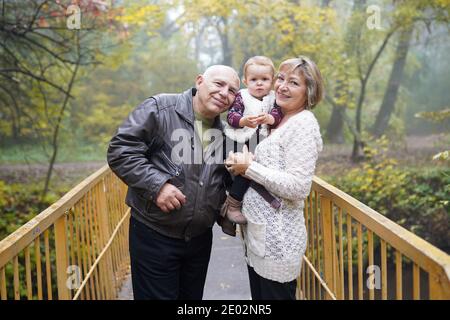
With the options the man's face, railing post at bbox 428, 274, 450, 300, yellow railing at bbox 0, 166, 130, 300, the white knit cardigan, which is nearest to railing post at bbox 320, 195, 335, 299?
the white knit cardigan

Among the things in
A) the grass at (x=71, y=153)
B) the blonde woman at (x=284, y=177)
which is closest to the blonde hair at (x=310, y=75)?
the blonde woman at (x=284, y=177)

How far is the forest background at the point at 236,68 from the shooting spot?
706cm

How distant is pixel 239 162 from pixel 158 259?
67cm

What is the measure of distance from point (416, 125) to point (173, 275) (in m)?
16.0

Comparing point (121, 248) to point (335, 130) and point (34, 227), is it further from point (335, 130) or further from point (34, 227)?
point (335, 130)

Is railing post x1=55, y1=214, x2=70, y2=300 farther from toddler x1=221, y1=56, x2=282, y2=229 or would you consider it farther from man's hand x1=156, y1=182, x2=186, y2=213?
toddler x1=221, y1=56, x2=282, y2=229

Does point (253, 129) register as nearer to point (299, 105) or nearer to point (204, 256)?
point (299, 105)

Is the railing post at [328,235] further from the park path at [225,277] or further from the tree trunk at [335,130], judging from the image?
the tree trunk at [335,130]

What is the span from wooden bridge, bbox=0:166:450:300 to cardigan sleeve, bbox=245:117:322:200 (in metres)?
0.32

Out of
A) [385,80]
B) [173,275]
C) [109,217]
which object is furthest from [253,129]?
[385,80]

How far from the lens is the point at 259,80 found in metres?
2.30

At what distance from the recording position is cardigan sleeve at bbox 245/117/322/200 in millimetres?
1812

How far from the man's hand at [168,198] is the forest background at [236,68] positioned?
185cm

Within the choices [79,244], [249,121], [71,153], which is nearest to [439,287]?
[249,121]
